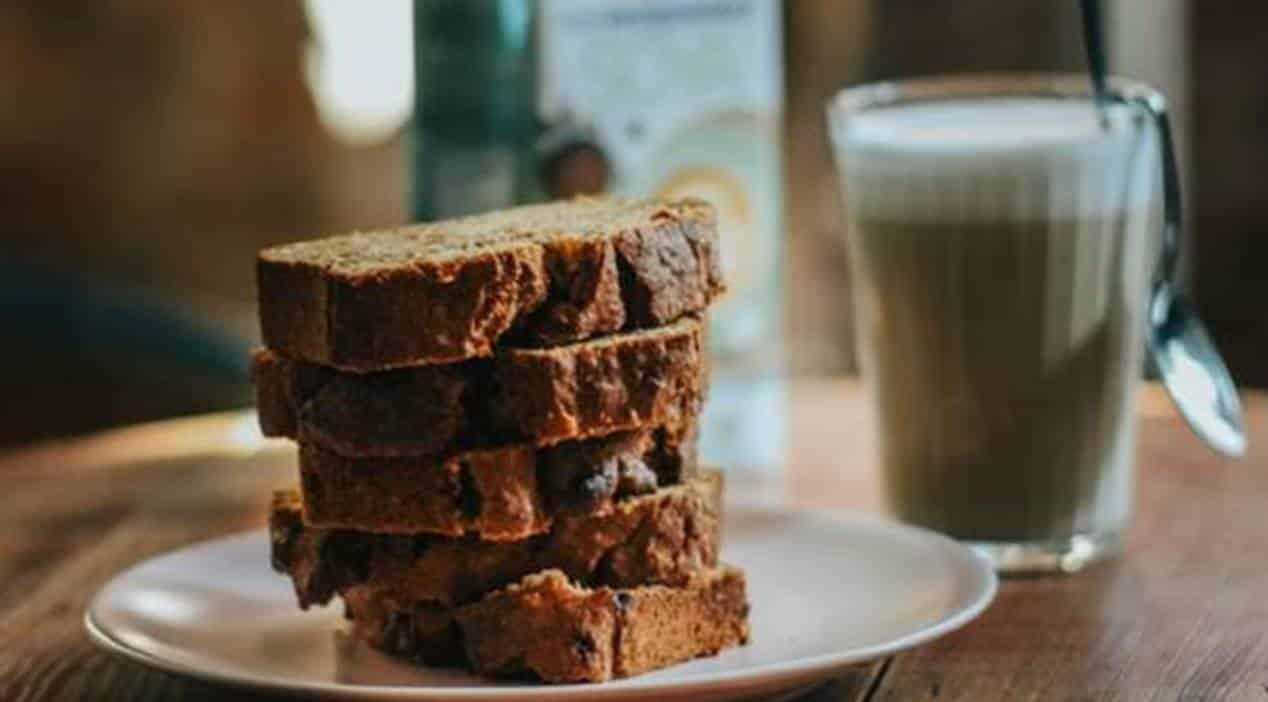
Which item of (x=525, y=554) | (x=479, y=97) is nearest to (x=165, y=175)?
(x=479, y=97)

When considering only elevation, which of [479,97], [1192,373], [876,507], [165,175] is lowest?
[165,175]

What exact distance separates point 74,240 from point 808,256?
1100 mm

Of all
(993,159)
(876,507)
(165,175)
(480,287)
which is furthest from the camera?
(165,175)

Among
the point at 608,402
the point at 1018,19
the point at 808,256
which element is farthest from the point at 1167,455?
the point at 808,256

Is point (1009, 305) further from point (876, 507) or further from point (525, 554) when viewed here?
point (525, 554)

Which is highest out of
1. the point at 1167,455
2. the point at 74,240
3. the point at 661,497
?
the point at 661,497

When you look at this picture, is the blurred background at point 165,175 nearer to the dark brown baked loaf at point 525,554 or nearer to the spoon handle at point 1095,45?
the spoon handle at point 1095,45

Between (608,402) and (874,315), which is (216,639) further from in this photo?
(874,315)

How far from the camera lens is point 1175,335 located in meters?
1.42

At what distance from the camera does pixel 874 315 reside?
141 cm

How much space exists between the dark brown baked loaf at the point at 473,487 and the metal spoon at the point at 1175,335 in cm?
38

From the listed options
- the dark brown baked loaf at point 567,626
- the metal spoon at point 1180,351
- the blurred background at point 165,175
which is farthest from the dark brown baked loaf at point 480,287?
the blurred background at point 165,175

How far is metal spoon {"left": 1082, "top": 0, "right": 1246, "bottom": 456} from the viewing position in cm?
135

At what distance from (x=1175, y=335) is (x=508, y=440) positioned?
0.49 meters
